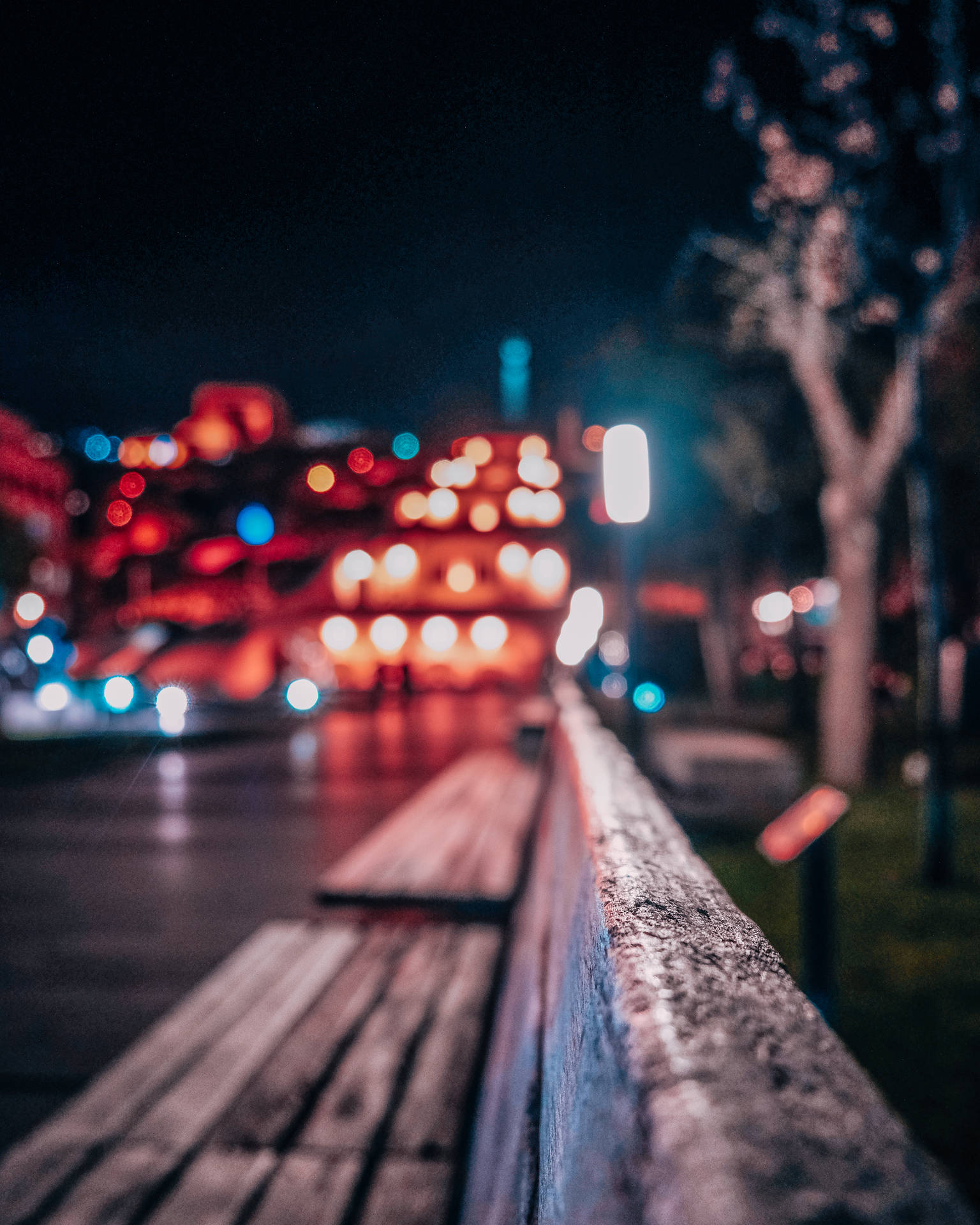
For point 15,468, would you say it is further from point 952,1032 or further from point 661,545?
point 952,1032

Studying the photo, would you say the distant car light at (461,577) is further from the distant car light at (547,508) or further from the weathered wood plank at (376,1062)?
the weathered wood plank at (376,1062)

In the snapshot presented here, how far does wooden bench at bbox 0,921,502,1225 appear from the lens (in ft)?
6.82

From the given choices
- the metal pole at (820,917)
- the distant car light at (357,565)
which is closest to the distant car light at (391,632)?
the distant car light at (357,565)

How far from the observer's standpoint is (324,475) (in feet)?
72.2

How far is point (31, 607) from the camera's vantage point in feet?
132

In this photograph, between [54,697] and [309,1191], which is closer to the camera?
[309,1191]

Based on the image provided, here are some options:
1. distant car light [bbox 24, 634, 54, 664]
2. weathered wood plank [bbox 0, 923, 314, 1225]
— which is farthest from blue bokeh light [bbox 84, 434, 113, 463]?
distant car light [bbox 24, 634, 54, 664]

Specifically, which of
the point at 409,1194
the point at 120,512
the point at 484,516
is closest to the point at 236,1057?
the point at 409,1194

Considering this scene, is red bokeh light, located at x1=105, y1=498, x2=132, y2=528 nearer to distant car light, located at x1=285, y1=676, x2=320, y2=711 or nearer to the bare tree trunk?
distant car light, located at x1=285, y1=676, x2=320, y2=711

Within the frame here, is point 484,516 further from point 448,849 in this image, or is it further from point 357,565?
point 448,849

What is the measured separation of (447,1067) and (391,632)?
43.6m

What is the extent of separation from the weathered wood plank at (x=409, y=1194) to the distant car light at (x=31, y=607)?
4261 centimetres

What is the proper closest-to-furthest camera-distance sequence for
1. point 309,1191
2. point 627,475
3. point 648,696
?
point 309,1191, point 648,696, point 627,475

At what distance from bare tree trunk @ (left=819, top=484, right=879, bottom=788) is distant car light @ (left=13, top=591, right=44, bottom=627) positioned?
38.1 meters
